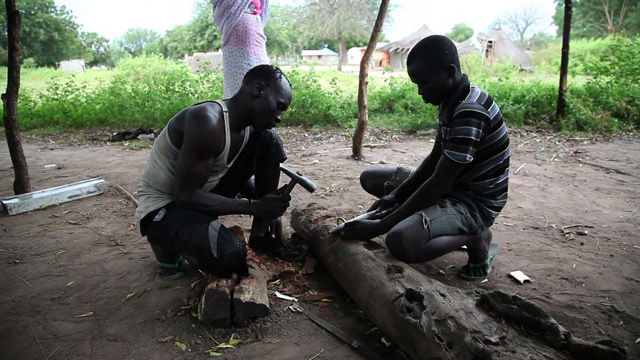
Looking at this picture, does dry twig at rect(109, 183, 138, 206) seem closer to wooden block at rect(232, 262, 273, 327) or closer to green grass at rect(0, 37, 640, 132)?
wooden block at rect(232, 262, 273, 327)

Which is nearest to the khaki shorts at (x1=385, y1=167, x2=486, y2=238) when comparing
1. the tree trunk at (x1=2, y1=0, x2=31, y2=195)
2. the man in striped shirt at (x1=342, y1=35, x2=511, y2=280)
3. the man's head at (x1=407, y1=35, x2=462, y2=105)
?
the man in striped shirt at (x1=342, y1=35, x2=511, y2=280)

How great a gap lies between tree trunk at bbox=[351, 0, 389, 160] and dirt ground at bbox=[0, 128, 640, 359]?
72 centimetres

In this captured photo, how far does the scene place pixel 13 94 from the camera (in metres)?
3.54

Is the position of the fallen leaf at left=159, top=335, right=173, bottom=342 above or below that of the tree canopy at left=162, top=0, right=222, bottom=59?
below

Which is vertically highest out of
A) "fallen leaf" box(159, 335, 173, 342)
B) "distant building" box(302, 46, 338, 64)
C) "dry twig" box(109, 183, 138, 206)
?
"distant building" box(302, 46, 338, 64)

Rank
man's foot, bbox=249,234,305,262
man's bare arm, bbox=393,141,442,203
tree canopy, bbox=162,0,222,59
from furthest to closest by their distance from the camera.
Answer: tree canopy, bbox=162,0,222,59 → man's foot, bbox=249,234,305,262 → man's bare arm, bbox=393,141,442,203

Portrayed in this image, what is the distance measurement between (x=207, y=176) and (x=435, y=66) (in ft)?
4.12

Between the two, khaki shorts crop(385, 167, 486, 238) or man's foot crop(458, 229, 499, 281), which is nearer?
khaki shorts crop(385, 167, 486, 238)

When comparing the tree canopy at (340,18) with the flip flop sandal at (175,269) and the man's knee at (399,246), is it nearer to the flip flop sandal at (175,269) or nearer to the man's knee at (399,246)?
the flip flop sandal at (175,269)

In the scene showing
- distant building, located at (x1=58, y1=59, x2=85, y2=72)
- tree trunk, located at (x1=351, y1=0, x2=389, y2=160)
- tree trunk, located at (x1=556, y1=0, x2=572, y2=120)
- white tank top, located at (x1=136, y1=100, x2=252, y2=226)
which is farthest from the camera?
distant building, located at (x1=58, y1=59, x2=85, y2=72)

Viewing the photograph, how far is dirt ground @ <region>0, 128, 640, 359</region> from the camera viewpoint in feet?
6.24

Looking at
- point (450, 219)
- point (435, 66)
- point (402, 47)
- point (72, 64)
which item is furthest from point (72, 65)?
point (450, 219)

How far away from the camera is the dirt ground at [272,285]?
1.90 metres

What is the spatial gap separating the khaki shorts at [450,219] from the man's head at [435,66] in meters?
0.62
